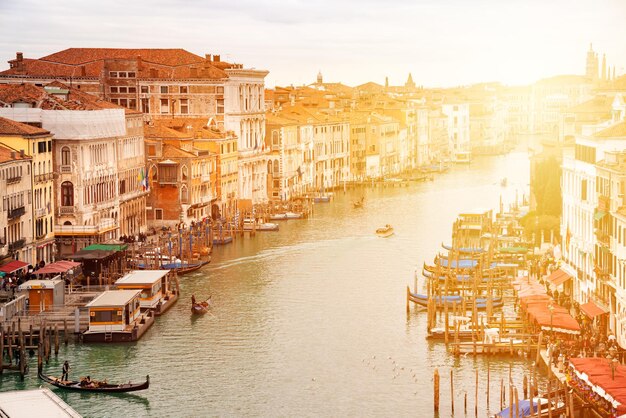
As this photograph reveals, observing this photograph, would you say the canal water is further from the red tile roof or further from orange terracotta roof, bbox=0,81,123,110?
the red tile roof

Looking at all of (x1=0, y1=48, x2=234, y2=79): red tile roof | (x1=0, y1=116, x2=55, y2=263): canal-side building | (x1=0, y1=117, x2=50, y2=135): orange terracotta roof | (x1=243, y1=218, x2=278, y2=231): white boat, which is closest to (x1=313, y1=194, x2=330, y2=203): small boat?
(x1=0, y1=48, x2=234, y2=79): red tile roof

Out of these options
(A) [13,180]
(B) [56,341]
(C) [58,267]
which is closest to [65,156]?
(A) [13,180]

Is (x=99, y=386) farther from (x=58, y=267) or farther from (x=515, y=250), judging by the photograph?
(x=515, y=250)

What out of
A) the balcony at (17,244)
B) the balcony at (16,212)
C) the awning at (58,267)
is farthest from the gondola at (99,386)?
the balcony at (16,212)

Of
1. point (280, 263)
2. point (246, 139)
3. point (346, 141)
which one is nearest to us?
point (280, 263)

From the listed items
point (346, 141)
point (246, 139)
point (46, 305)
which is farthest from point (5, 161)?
point (346, 141)

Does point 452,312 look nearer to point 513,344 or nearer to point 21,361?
point 513,344
